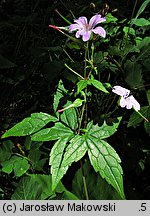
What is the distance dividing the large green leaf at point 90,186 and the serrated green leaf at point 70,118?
295 millimetres

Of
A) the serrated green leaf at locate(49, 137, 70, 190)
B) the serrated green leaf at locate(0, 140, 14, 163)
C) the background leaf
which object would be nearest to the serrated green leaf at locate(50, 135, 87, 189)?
the serrated green leaf at locate(49, 137, 70, 190)

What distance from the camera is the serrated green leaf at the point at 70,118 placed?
1289 millimetres

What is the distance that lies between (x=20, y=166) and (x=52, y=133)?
1.06 ft

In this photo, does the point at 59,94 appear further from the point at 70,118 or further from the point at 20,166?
the point at 20,166

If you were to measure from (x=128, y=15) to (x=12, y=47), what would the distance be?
1.94 feet

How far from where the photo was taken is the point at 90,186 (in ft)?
5.09

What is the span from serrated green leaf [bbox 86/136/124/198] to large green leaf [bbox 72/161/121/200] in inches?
12.9

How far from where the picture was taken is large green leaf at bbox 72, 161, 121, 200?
1521mm

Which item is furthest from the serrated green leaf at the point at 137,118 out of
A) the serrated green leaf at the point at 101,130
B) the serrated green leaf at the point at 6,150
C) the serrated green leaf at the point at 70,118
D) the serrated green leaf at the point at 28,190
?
the serrated green leaf at the point at 6,150

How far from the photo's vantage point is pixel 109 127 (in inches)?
50.6

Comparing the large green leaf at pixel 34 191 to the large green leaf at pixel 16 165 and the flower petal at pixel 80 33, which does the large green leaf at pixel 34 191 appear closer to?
the large green leaf at pixel 16 165

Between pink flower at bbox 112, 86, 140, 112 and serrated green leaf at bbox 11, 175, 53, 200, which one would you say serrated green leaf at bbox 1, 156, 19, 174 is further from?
pink flower at bbox 112, 86, 140, 112

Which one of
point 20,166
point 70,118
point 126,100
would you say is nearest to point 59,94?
point 70,118
